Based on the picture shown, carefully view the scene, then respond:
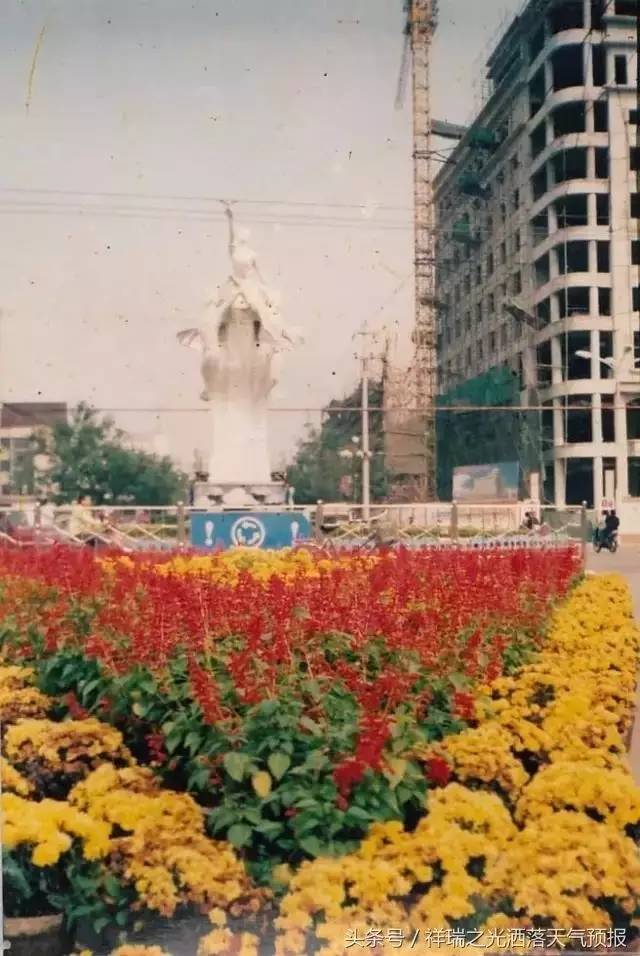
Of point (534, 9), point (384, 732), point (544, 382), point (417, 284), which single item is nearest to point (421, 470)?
point (544, 382)

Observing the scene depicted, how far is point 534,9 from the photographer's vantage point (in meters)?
4.58

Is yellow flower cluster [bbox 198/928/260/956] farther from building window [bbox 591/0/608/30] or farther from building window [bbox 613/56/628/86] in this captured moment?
building window [bbox 613/56/628/86]

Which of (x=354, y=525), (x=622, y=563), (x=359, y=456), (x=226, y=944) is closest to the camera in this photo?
(x=226, y=944)

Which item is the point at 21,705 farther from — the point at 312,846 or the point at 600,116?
the point at 600,116

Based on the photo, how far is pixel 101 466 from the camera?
604cm

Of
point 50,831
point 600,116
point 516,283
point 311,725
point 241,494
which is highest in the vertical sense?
point 600,116

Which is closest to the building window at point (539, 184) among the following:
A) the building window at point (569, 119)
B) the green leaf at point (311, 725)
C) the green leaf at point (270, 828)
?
the building window at point (569, 119)

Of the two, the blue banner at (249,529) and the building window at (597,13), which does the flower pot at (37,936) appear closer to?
the building window at (597,13)

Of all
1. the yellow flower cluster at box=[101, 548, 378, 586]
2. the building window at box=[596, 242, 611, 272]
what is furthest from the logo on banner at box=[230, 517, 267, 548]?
the building window at box=[596, 242, 611, 272]

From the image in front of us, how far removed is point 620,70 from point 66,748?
359 centimetres

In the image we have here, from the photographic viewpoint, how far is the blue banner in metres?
8.59

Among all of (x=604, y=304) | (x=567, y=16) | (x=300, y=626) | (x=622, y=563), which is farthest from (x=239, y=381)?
(x=300, y=626)

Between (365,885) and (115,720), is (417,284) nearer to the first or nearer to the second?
(115,720)

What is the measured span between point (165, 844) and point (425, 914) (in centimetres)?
65
